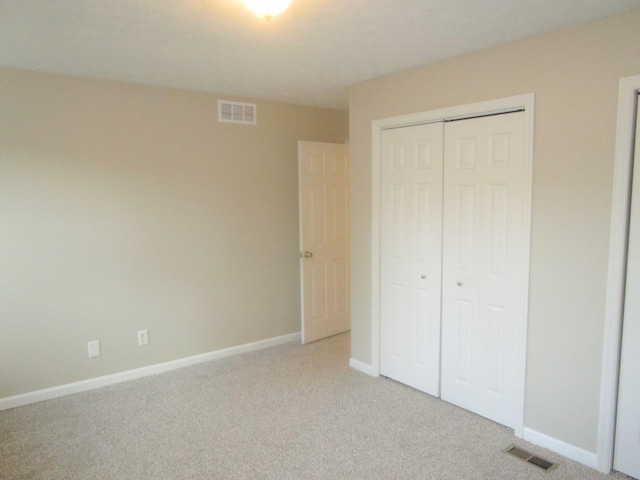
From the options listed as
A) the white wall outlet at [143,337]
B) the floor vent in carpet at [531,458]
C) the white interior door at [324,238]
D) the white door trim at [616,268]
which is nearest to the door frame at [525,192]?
the floor vent in carpet at [531,458]

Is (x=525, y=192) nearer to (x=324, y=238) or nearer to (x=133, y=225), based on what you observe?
(x=324, y=238)

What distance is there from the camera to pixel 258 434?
2.76m

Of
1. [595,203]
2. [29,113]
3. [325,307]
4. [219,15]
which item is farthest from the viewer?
[325,307]

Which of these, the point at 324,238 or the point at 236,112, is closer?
the point at 236,112

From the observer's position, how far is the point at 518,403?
2703 mm

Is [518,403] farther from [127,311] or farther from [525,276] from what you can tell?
[127,311]

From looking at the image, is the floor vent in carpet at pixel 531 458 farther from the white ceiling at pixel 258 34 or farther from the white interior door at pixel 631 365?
the white ceiling at pixel 258 34

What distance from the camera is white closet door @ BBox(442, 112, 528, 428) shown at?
8.73 ft

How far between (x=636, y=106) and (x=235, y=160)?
292cm

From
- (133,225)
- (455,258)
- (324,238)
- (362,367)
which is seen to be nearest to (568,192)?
(455,258)

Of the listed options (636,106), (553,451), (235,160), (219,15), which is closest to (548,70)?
(636,106)

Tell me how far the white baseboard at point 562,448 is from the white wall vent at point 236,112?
10.5 feet

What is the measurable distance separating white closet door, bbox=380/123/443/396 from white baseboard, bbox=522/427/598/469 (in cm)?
71

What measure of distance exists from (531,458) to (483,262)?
114 centimetres
